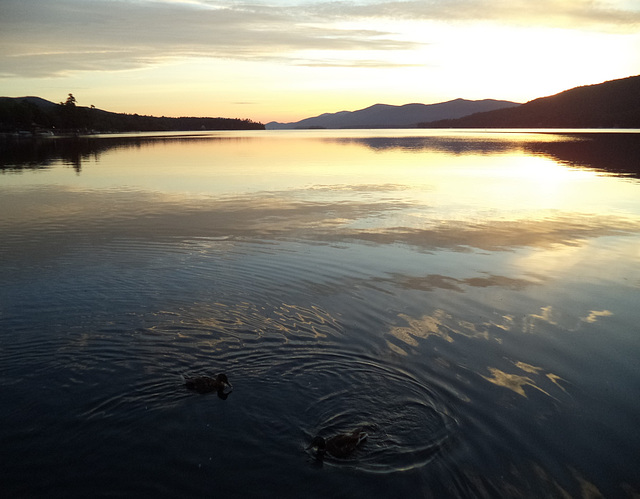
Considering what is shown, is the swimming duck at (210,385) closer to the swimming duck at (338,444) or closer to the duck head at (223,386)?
the duck head at (223,386)

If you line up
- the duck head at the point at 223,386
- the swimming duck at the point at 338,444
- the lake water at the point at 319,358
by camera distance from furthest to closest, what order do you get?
1. the duck head at the point at 223,386
2. the swimming duck at the point at 338,444
3. the lake water at the point at 319,358

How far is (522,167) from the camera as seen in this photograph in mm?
54531

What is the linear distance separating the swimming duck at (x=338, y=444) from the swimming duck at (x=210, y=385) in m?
2.22

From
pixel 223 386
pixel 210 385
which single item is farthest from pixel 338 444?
pixel 210 385

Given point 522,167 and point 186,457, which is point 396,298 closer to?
point 186,457

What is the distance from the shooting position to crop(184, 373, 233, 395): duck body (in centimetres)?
902

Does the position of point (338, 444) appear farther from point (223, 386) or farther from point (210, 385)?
point (210, 385)

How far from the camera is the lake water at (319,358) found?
729 cm

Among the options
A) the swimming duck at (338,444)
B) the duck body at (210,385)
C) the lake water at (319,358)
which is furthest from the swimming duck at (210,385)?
the swimming duck at (338,444)

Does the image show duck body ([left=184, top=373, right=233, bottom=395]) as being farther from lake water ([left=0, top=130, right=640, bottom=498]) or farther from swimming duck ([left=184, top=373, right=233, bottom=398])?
lake water ([left=0, top=130, right=640, bottom=498])

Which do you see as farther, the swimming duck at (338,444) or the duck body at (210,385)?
the duck body at (210,385)

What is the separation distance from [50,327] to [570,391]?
1164 cm

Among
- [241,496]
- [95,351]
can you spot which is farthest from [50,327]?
[241,496]

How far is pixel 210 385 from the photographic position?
9016 mm
